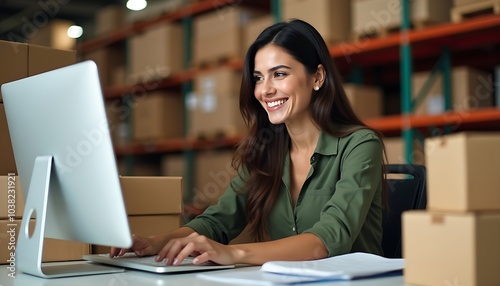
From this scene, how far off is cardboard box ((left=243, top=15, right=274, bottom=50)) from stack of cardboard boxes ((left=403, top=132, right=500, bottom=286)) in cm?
344

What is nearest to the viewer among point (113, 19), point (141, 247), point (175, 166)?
point (141, 247)

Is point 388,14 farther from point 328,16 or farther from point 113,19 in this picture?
point 113,19

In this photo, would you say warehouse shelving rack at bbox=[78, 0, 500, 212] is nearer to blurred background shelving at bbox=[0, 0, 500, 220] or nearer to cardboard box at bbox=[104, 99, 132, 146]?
blurred background shelving at bbox=[0, 0, 500, 220]

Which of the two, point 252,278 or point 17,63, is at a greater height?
point 17,63

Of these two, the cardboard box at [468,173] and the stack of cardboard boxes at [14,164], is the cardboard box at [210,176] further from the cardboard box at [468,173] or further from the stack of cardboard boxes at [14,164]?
the cardboard box at [468,173]

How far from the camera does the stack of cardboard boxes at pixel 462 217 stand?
3.37ft

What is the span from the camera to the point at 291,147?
2.17 metres

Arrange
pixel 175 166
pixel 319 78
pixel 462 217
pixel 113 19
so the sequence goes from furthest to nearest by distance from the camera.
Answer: pixel 113 19
pixel 175 166
pixel 319 78
pixel 462 217

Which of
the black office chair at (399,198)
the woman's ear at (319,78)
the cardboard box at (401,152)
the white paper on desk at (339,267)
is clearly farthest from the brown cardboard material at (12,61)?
the cardboard box at (401,152)

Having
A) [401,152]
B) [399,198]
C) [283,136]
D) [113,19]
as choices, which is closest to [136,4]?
[113,19]

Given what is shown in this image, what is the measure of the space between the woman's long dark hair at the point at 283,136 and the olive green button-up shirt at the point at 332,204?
33 millimetres

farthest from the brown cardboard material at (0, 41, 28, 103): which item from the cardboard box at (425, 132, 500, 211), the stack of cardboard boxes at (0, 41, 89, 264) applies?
the cardboard box at (425, 132, 500, 211)

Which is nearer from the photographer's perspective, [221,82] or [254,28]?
[254,28]

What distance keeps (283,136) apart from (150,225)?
618 millimetres
